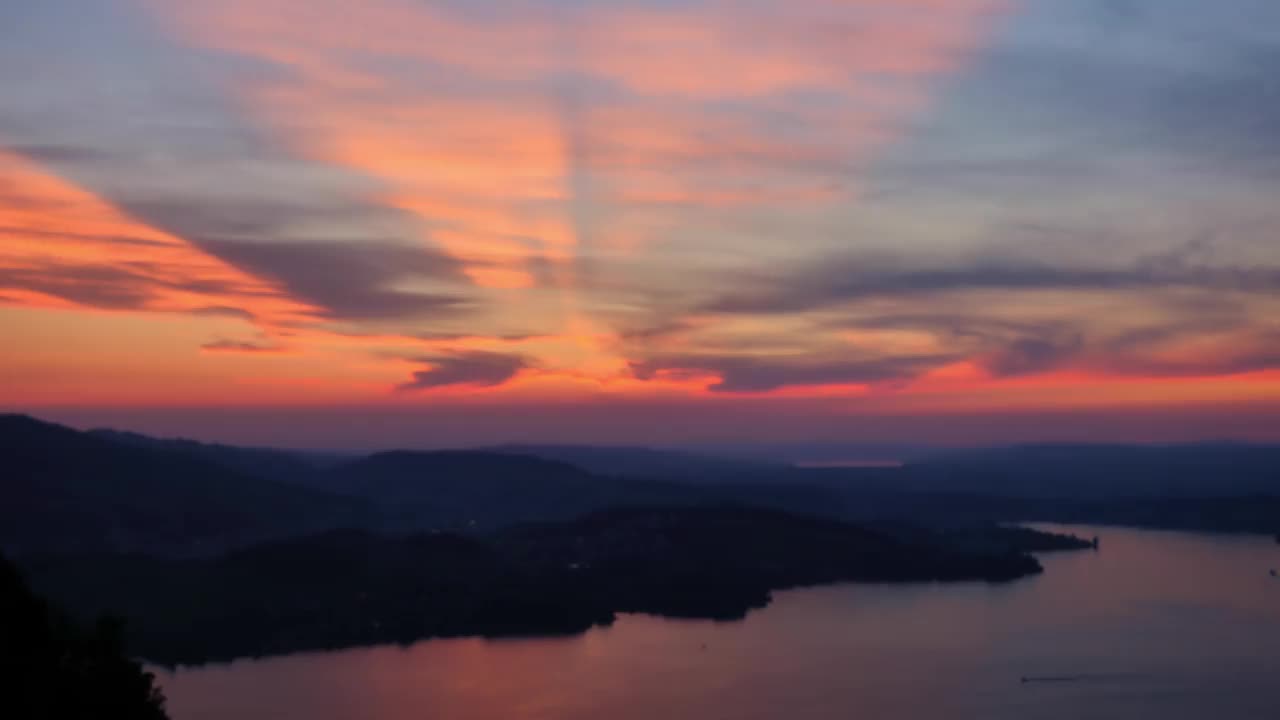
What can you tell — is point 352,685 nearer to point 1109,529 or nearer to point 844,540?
point 844,540

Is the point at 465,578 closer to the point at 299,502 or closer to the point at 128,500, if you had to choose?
the point at 128,500

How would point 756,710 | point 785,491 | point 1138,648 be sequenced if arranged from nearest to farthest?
1. point 756,710
2. point 1138,648
3. point 785,491

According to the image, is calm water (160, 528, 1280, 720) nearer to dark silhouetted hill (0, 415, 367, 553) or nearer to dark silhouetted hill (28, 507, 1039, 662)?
dark silhouetted hill (28, 507, 1039, 662)

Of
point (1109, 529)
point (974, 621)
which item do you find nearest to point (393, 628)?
point (974, 621)

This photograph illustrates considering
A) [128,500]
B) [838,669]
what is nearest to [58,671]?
[838,669]

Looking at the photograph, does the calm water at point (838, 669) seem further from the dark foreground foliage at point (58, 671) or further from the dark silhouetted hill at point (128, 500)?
the dark silhouetted hill at point (128, 500)

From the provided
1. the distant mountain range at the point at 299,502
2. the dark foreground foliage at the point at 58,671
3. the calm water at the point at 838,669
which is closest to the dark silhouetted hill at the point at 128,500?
the distant mountain range at the point at 299,502
